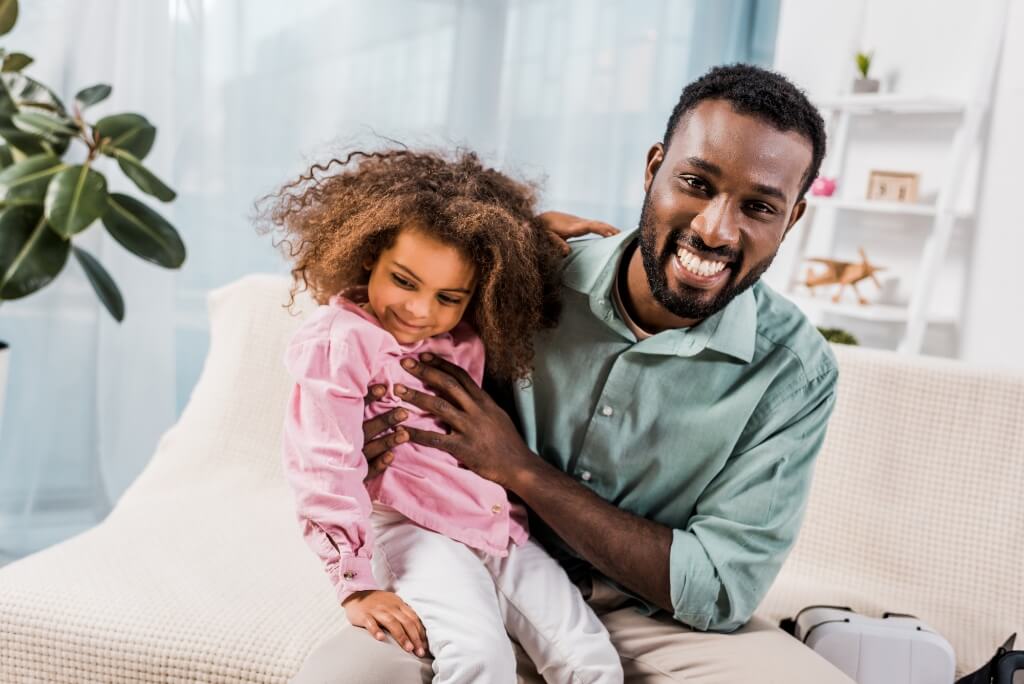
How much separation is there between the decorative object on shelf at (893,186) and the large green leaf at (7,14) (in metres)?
2.74

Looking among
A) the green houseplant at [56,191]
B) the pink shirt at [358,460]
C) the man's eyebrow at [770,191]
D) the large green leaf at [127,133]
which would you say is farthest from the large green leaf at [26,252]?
the man's eyebrow at [770,191]

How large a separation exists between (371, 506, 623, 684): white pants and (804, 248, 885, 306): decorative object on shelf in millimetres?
2347

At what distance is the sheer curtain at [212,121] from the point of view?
299 cm

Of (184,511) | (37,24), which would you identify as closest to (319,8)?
(37,24)

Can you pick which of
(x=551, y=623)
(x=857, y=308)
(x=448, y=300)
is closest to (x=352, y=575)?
(x=551, y=623)

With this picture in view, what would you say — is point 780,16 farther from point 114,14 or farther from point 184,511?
point 184,511

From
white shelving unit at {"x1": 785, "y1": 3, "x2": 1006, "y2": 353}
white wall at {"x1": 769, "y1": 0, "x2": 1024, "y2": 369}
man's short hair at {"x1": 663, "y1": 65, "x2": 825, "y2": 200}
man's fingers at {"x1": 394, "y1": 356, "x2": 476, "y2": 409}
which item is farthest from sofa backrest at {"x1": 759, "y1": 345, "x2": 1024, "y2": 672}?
white shelving unit at {"x1": 785, "y1": 3, "x2": 1006, "y2": 353}

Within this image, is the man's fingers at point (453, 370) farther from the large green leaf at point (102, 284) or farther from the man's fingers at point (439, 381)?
the large green leaf at point (102, 284)

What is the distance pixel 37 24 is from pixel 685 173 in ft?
7.39

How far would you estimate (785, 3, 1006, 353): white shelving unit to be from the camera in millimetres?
3316

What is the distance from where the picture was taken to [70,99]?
9.64 ft

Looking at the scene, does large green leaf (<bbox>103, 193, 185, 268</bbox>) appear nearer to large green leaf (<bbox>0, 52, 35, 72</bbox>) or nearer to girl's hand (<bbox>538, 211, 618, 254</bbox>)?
large green leaf (<bbox>0, 52, 35, 72</bbox>)

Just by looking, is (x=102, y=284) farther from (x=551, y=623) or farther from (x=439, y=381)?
(x=551, y=623)

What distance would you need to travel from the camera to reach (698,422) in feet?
4.83
